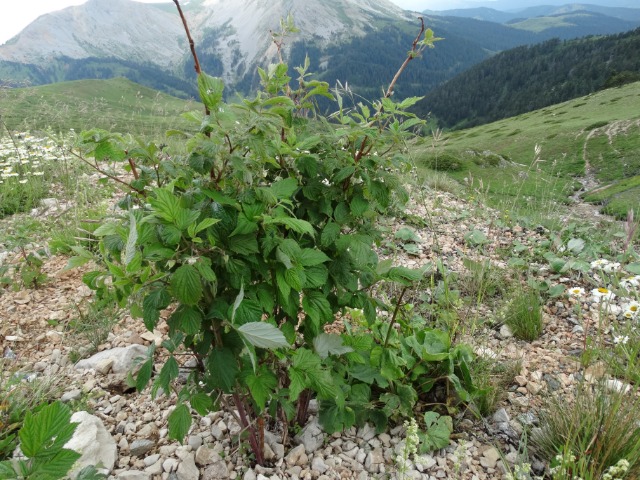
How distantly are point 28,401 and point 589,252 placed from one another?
6926 mm

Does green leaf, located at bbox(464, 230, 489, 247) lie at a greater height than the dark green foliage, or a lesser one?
lesser

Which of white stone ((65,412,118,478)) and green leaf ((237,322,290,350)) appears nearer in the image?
green leaf ((237,322,290,350))

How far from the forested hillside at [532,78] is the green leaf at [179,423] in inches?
4577

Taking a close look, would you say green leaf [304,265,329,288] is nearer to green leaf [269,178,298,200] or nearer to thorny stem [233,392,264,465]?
green leaf [269,178,298,200]

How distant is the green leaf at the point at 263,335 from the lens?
54.4 inches

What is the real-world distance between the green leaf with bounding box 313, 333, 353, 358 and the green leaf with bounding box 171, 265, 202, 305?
3.19 feet

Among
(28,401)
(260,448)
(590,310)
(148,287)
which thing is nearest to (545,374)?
(590,310)

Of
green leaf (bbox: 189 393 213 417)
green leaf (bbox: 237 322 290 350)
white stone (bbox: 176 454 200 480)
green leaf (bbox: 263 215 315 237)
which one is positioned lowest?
white stone (bbox: 176 454 200 480)

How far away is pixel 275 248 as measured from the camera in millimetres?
1947

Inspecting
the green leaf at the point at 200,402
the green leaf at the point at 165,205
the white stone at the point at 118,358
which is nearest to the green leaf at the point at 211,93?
the green leaf at the point at 165,205

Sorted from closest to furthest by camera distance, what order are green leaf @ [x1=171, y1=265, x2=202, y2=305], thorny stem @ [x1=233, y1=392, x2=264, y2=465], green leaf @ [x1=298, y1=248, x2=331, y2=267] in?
green leaf @ [x1=171, y1=265, x2=202, y2=305] → green leaf @ [x1=298, y1=248, x2=331, y2=267] → thorny stem @ [x1=233, y1=392, x2=264, y2=465]

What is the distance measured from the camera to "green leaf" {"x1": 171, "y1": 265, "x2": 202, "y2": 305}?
59.7 inches

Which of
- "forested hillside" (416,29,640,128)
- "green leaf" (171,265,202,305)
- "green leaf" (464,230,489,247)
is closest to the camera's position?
"green leaf" (171,265,202,305)

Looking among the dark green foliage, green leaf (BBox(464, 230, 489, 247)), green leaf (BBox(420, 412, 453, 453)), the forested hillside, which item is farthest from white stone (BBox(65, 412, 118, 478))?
the forested hillside
